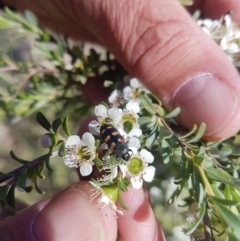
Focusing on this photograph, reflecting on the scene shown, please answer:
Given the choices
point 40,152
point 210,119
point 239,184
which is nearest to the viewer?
point 239,184

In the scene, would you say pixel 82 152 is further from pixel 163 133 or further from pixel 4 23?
pixel 4 23

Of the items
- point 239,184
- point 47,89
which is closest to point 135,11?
point 47,89

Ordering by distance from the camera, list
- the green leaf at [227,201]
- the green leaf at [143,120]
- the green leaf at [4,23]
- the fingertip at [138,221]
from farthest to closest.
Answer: the green leaf at [4,23], the fingertip at [138,221], the green leaf at [143,120], the green leaf at [227,201]

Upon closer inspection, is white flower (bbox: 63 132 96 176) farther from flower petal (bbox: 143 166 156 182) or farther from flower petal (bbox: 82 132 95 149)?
flower petal (bbox: 143 166 156 182)

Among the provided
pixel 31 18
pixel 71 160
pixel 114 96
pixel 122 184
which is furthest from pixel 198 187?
pixel 31 18

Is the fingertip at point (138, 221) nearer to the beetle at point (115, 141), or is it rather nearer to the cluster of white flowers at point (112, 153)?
the cluster of white flowers at point (112, 153)

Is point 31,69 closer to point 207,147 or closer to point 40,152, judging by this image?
point 207,147

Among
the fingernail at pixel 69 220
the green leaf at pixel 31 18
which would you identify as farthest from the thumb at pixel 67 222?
the green leaf at pixel 31 18
